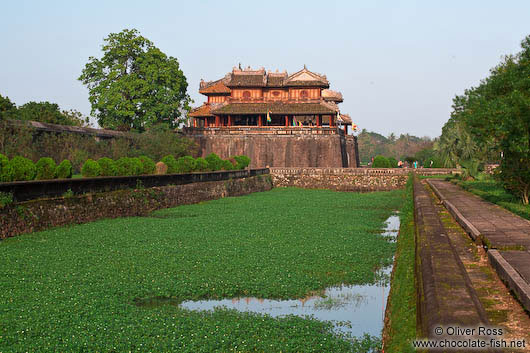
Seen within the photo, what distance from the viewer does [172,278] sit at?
1110cm

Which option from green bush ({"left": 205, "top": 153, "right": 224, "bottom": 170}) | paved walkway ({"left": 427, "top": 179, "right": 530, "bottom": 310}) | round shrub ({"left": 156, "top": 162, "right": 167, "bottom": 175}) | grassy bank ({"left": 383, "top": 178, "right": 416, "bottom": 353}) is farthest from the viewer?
green bush ({"left": 205, "top": 153, "right": 224, "bottom": 170})

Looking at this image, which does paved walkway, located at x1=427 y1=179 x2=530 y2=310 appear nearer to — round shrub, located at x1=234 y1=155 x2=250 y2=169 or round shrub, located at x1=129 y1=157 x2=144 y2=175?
round shrub, located at x1=129 y1=157 x2=144 y2=175

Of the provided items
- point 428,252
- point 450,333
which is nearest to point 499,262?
point 428,252

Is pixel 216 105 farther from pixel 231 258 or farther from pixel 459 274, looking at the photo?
pixel 459 274

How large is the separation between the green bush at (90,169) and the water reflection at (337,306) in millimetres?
14739

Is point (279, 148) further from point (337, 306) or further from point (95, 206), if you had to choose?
point (337, 306)

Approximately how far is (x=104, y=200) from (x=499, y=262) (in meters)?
16.7

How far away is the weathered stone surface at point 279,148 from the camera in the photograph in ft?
183

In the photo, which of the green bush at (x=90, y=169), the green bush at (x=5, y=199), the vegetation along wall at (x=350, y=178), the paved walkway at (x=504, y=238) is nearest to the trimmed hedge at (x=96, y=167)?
the green bush at (x=90, y=169)

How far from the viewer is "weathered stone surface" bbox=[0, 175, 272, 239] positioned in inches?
659

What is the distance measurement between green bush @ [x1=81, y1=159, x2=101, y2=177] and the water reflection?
14.7m

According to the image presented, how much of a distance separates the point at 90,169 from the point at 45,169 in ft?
11.7

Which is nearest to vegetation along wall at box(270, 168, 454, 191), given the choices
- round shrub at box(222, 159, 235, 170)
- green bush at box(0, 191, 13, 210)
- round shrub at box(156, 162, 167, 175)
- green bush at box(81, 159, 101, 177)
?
round shrub at box(222, 159, 235, 170)

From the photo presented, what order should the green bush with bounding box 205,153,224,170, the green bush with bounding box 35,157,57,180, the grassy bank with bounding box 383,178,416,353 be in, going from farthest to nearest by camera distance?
the green bush with bounding box 205,153,224,170 < the green bush with bounding box 35,157,57,180 < the grassy bank with bounding box 383,178,416,353
